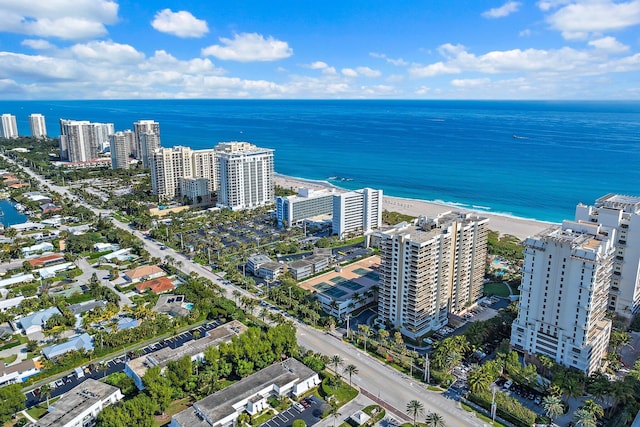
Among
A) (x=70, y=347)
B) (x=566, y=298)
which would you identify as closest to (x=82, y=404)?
(x=70, y=347)

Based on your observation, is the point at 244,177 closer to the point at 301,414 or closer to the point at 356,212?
the point at 356,212

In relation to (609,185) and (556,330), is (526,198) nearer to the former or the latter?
(609,185)

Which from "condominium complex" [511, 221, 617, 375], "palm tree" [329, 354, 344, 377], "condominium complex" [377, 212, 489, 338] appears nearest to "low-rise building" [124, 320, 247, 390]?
"palm tree" [329, 354, 344, 377]

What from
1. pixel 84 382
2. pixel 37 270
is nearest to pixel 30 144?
pixel 37 270

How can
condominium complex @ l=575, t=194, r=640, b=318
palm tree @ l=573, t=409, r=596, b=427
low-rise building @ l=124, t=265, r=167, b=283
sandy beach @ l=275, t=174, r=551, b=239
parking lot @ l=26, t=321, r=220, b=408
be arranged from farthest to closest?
sandy beach @ l=275, t=174, r=551, b=239 < low-rise building @ l=124, t=265, r=167, b=283 < condominium complex @ l=575, t=194, r=640, b=318 < parking lot @ l=26, t=321, r=220, b=408 < palm tree @ l=573, t=409, r=596, b=427

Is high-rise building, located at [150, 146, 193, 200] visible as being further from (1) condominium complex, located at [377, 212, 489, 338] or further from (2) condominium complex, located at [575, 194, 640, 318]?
(2) condominium complex, located at [575, 194, 640, 318]

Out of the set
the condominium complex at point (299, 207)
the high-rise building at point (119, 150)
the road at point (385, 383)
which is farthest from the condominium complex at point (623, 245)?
the high-rise building at point (119, 150)
